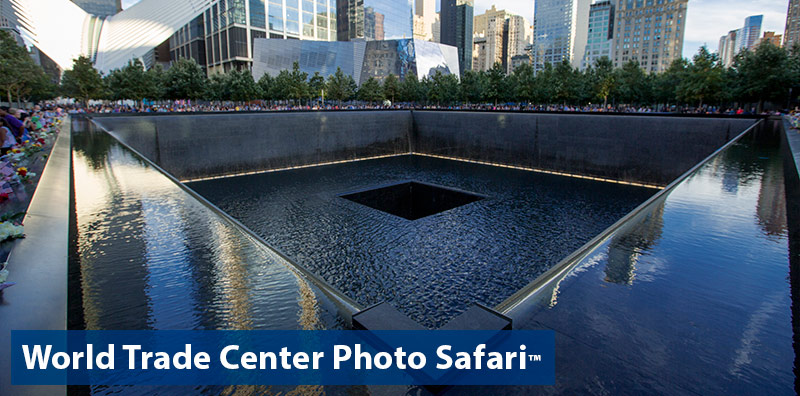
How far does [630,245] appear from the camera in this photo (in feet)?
11.3

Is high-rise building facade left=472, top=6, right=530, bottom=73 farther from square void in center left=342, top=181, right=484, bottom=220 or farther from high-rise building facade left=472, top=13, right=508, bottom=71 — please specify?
square void in center left=342, top=181, right=484, bottom=220

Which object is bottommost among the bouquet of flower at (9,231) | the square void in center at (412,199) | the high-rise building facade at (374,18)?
the square void in center at (412,199)

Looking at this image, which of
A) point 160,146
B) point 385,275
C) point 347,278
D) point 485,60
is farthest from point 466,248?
point 485,60

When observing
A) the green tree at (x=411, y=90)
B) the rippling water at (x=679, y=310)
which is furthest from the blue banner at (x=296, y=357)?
the green tree at (x=411, y=90)

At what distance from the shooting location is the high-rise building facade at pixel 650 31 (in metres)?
85.8


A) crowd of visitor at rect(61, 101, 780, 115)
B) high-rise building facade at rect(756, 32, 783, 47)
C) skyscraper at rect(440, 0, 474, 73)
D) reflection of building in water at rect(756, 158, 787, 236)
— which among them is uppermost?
skyscraper at rect(440, 0, 474, 73)

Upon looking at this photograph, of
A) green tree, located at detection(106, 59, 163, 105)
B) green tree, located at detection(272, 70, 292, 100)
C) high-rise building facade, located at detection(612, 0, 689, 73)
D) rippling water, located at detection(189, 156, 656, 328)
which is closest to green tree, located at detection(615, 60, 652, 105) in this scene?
rippling water, located at detection(189, 156, 656, 328)

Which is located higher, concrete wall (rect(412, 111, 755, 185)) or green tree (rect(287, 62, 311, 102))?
green tree (rect(287, 62, 311, 102))

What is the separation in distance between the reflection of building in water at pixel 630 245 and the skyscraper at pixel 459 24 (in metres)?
142

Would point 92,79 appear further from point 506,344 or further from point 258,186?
point 506,344

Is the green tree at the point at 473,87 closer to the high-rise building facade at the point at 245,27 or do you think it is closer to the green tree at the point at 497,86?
the green tree at the point at 497,86

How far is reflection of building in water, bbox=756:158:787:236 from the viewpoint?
3.75 meters

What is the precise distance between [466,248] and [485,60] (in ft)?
514

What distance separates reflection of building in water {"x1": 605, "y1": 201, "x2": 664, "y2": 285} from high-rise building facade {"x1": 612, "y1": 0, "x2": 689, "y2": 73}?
9414 centimetres
